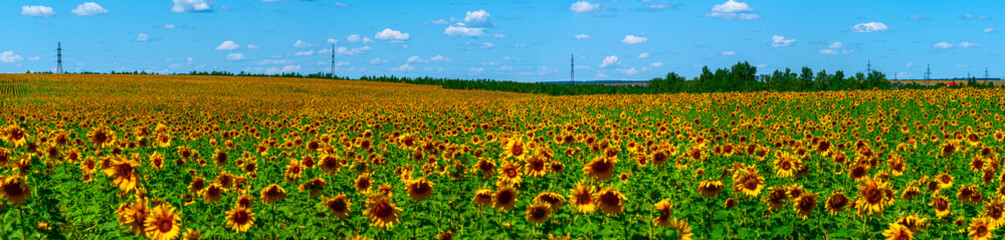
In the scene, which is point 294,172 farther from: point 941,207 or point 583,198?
point 941,207

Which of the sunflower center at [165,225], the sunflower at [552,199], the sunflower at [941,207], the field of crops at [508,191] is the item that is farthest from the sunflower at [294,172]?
the sunflower at [941,207]

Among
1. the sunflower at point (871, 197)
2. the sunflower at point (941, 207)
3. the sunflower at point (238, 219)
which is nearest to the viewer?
the sunflower at point (871, 197)

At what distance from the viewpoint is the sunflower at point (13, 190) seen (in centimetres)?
528

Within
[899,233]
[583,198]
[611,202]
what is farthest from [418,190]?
[899,233]

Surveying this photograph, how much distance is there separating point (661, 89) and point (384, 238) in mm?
74030

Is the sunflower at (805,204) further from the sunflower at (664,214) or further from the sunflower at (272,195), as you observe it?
the sunflower at (272,195)

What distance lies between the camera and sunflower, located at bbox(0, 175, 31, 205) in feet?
17.3

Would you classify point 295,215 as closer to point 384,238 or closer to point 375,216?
point 384,238

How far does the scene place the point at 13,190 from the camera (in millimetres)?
5316

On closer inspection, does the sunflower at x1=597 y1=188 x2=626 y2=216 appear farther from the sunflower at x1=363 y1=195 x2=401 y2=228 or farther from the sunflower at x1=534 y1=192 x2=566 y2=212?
the sunflower at x1=363 y1=195 x2=401 y2=228

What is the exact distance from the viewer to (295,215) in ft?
24.0

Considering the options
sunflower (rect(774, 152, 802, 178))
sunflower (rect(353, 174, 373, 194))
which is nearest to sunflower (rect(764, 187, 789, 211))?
sunflower (rect(774, 152, 802, 178))

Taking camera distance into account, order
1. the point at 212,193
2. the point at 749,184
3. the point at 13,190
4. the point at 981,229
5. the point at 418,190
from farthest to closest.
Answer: the point at 212,193
the point at 749,184
the point at 418,190
the point at 981,229
the point at 13,190

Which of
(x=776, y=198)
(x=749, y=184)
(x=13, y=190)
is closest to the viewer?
(x=13, y=190)
